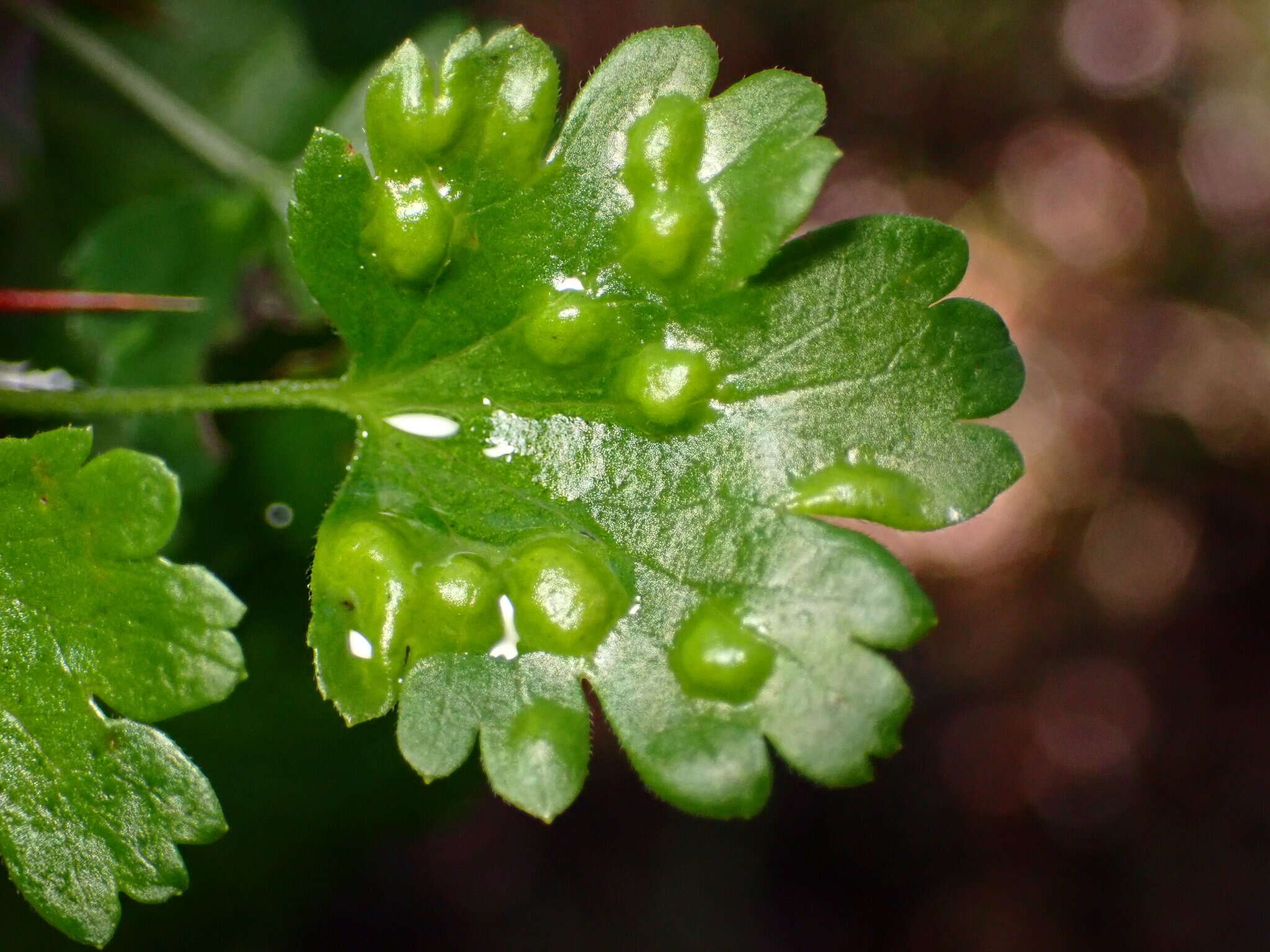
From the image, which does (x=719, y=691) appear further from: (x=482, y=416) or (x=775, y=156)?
(x=775, y=156)

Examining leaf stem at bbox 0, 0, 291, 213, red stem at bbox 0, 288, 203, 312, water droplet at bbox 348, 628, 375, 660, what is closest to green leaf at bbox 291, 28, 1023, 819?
water droplet at bbox 348, 628, 375, 660

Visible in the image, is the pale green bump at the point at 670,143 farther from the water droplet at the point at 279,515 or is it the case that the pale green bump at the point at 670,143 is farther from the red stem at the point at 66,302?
the water droplet at the point at 279,515

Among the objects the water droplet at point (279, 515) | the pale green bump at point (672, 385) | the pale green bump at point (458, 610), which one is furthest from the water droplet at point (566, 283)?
the water droplet at point (279, 515)

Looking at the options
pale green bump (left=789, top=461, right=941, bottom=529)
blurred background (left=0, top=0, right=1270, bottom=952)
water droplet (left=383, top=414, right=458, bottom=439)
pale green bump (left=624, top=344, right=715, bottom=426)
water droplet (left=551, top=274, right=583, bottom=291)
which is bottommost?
blurred background (left=0, top=0, right=1270, bottom=952)

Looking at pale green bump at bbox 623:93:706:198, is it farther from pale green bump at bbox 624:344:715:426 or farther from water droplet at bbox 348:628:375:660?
water droplet at bbox 348:628:375:660

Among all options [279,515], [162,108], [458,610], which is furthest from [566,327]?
[162,108]

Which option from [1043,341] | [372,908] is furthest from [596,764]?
[1043,341]
